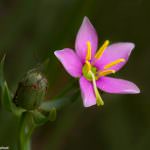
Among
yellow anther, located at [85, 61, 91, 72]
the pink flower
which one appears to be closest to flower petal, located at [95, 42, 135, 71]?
the pink flower

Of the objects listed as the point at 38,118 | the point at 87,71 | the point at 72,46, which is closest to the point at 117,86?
the point at 87,71

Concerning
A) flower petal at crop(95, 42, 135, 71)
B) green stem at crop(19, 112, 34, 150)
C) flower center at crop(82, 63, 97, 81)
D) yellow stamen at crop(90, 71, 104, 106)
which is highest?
flower petal at crop(95, 42, 135, 71)

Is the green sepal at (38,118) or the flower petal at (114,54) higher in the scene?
the flower petal at (114,54)

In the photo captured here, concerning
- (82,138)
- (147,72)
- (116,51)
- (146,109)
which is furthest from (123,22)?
(116,51)

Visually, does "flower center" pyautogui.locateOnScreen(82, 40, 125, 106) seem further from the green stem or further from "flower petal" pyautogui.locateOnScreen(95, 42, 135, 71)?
the green stem

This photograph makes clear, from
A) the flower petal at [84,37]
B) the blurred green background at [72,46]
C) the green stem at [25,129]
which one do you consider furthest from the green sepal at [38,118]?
the blurred green background at [72,46]

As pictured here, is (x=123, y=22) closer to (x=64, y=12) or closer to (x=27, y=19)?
(x=64, y=12)

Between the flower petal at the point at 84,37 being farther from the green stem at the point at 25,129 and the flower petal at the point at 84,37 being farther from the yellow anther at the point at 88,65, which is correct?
the green stem at the point at 25,129
